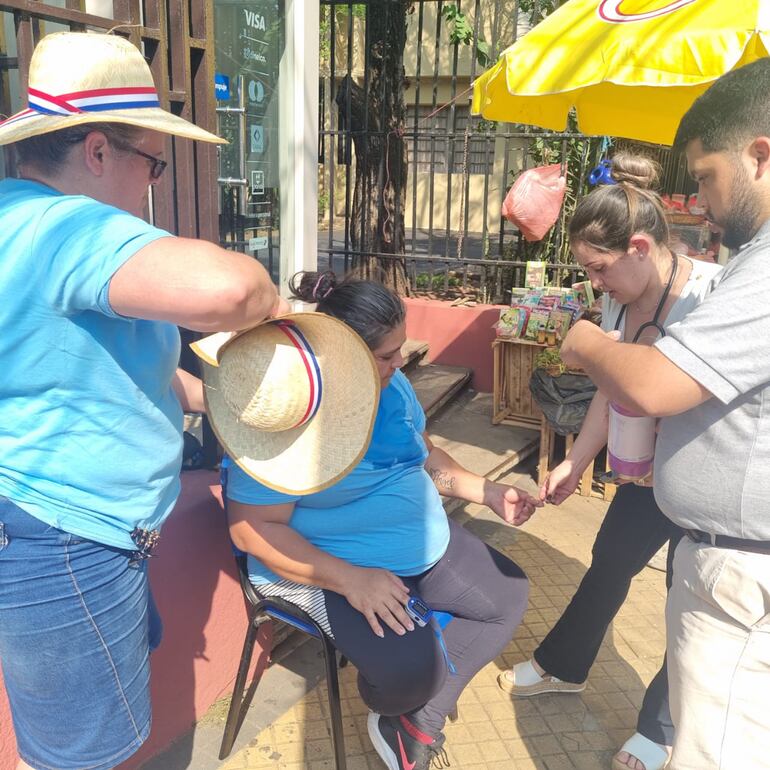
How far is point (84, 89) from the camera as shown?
4.51ft

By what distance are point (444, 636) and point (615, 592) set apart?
70cm

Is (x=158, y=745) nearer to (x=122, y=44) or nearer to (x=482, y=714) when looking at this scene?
(x=482, y=714)

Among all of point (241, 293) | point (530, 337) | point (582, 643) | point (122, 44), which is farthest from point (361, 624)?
point (530, 337)

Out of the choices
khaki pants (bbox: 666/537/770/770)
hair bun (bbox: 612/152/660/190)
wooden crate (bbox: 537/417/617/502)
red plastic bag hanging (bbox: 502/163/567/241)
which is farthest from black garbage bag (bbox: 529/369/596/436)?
khaki pants (bbox: 666/537/770/770)

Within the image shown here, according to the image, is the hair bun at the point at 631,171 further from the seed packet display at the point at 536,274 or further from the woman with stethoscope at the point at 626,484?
the seed packet display at the point at 536,274

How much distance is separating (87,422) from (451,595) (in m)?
1.35

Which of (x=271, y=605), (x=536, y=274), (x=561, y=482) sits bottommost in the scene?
(x=271, y=605)

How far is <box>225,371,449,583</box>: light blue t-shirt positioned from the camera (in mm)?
2119

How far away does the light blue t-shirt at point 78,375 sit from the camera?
1.20 m

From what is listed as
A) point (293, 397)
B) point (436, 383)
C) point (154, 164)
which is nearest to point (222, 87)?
point (154, 164)

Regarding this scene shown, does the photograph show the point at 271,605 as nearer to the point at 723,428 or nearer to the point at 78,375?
the point at 78,375

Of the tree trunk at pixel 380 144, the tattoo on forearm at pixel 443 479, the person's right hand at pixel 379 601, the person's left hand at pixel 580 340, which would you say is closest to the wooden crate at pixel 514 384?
the tree trunk at pixel 380 144

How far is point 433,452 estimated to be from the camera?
8.81 ft

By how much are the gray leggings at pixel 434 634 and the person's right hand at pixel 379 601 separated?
29mm
